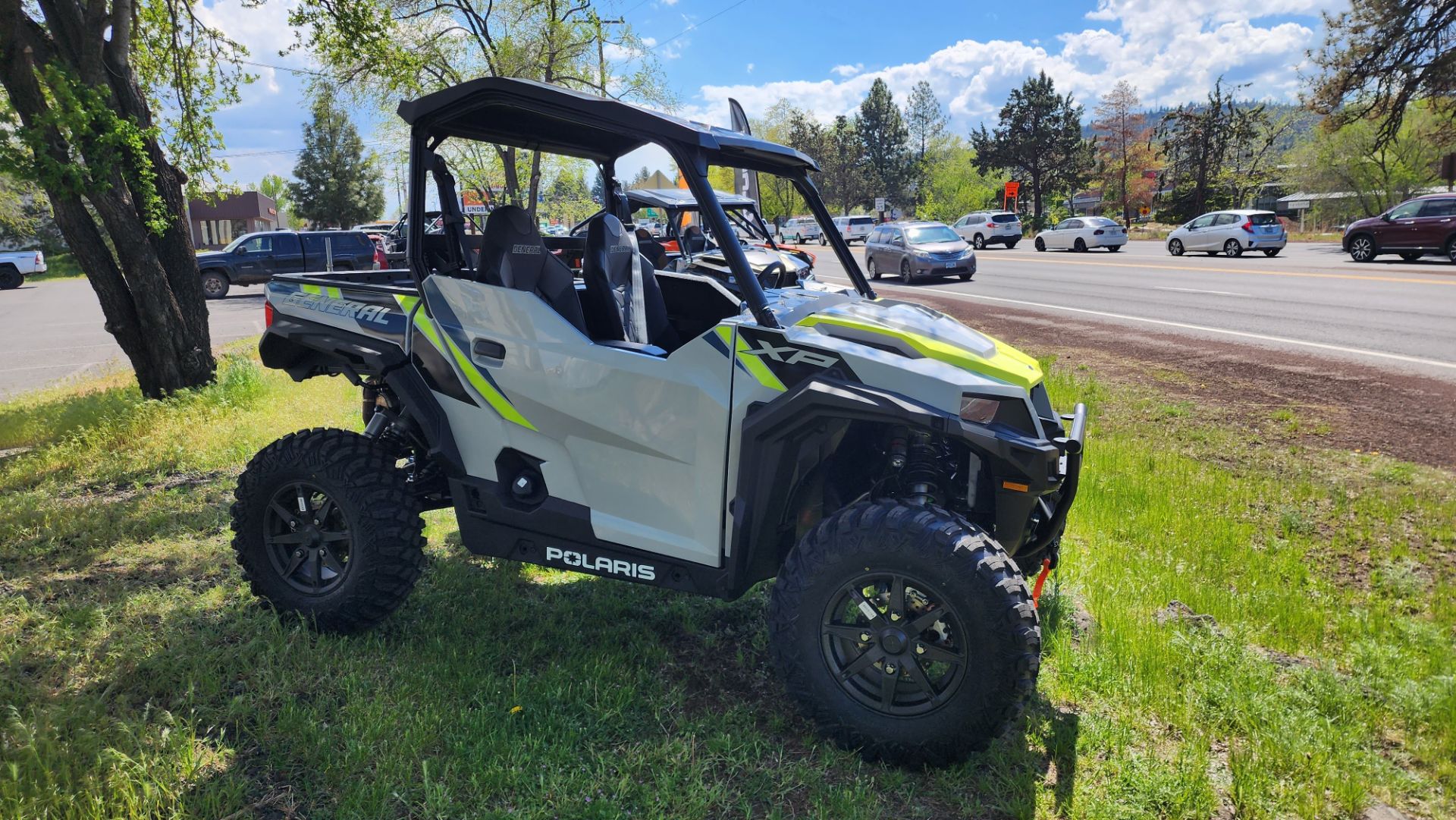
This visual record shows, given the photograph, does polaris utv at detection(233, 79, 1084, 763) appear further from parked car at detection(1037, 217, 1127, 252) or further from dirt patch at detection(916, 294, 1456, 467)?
parked car at detection(1037, 217, 1127, 252)

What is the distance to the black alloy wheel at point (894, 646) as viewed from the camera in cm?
284

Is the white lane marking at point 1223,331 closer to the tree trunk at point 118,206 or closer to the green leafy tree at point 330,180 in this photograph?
the tree trunk at point 118,206

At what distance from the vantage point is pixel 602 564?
3.53 meters

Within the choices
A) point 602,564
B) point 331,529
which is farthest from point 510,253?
point 331,529

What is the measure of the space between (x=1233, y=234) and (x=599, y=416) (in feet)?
91.7

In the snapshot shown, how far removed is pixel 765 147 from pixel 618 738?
2.36m

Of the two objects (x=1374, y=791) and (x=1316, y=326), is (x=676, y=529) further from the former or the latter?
(x=1316, y=326)

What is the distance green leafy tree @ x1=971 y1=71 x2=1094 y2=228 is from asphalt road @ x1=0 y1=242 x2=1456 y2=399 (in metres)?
44.2

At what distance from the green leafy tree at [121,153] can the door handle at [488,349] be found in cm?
535

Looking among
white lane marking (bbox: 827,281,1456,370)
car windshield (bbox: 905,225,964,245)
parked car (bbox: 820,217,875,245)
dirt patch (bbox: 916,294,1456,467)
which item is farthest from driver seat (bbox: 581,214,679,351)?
parked car (bbox: 820,217,875,245)

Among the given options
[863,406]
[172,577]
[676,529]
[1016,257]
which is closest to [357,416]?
[172,577]

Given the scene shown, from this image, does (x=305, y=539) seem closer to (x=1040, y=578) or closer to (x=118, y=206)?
(x=1040, y=578)

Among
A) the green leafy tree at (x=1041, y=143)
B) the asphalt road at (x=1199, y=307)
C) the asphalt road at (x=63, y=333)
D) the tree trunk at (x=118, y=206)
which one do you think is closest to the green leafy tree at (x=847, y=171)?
the green leafy tree at (x=1041, y=143)

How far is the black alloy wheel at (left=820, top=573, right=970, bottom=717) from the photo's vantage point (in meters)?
2.84
